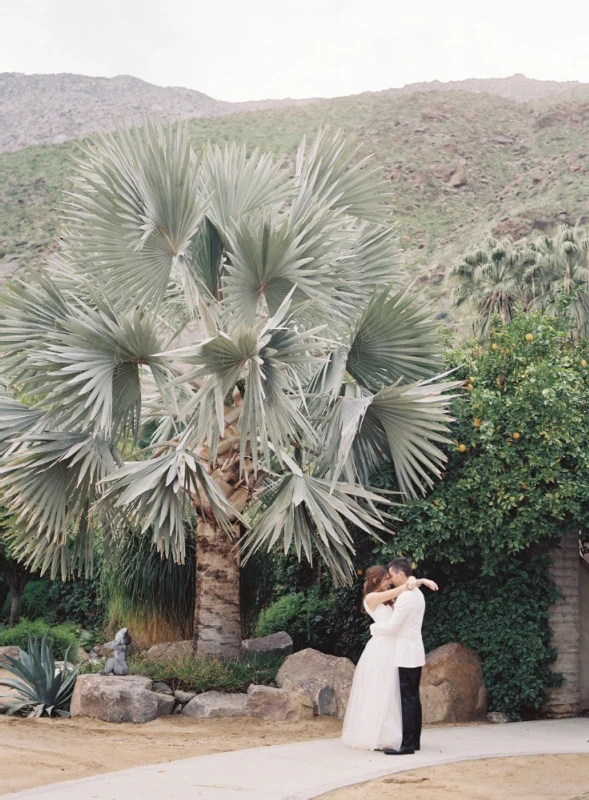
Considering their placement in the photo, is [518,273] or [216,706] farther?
[518,273]

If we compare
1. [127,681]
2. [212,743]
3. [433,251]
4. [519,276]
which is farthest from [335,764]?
[433,251]

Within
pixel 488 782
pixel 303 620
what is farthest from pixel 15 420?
pixel 488 782

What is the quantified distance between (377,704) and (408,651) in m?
0.49

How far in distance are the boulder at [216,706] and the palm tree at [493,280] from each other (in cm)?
1677

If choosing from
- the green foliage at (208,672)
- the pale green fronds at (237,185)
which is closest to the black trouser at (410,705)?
the green foliage at (208,672)

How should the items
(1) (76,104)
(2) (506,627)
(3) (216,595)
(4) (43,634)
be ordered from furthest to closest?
1. (1) (76,104)
2. (4) (43,634)
3. (3) (216,595)
4. (2) (506,627)

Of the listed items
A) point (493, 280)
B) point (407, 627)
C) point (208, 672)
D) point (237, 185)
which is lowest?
point (208, 672)

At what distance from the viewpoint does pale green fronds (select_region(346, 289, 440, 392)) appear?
9477 mm

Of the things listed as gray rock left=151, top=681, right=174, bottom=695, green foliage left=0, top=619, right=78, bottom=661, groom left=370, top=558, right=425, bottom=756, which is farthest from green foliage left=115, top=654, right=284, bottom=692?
green foliage left=0, top=619, right=78, bottom=661

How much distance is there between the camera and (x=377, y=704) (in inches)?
283

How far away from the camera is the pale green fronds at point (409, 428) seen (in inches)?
350

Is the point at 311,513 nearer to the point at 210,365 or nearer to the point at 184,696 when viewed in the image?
the point at 210,365

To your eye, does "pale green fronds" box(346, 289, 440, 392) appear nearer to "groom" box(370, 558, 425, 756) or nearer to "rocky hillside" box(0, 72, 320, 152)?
"groom" box(370, 558, 425, 756)

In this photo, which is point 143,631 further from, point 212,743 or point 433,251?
point 433,251
